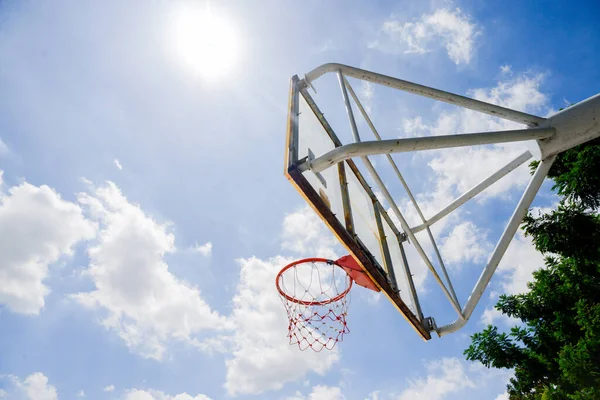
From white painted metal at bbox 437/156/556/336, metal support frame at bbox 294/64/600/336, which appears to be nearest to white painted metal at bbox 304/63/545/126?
metal support frame at bbox 294/64/600/336

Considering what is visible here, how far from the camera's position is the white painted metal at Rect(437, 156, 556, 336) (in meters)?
4.81

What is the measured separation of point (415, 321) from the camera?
18.3ft

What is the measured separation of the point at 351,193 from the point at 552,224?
586 centimetres

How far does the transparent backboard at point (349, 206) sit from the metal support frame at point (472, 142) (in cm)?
13

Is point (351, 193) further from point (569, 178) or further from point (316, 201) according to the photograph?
point (569, 178)

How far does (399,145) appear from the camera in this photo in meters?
3.52

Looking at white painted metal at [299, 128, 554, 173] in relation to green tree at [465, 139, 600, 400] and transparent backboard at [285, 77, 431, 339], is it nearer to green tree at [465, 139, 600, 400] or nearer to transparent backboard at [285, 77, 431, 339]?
transparent backboard at [285, 77, 431, 339]

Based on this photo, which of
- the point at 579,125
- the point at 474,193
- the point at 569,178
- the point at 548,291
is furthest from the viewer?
the point at 548,291

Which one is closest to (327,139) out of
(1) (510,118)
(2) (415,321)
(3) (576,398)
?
(1) (510,118)

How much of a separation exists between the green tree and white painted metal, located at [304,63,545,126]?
4276 mm

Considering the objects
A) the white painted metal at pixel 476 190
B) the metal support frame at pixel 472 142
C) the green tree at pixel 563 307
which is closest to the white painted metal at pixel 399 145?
the metal support frame at pixel 472 142

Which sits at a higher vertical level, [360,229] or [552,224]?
[552,224]

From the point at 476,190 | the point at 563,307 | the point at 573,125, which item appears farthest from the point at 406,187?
the point at 563,307

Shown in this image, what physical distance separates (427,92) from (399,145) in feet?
6.06
